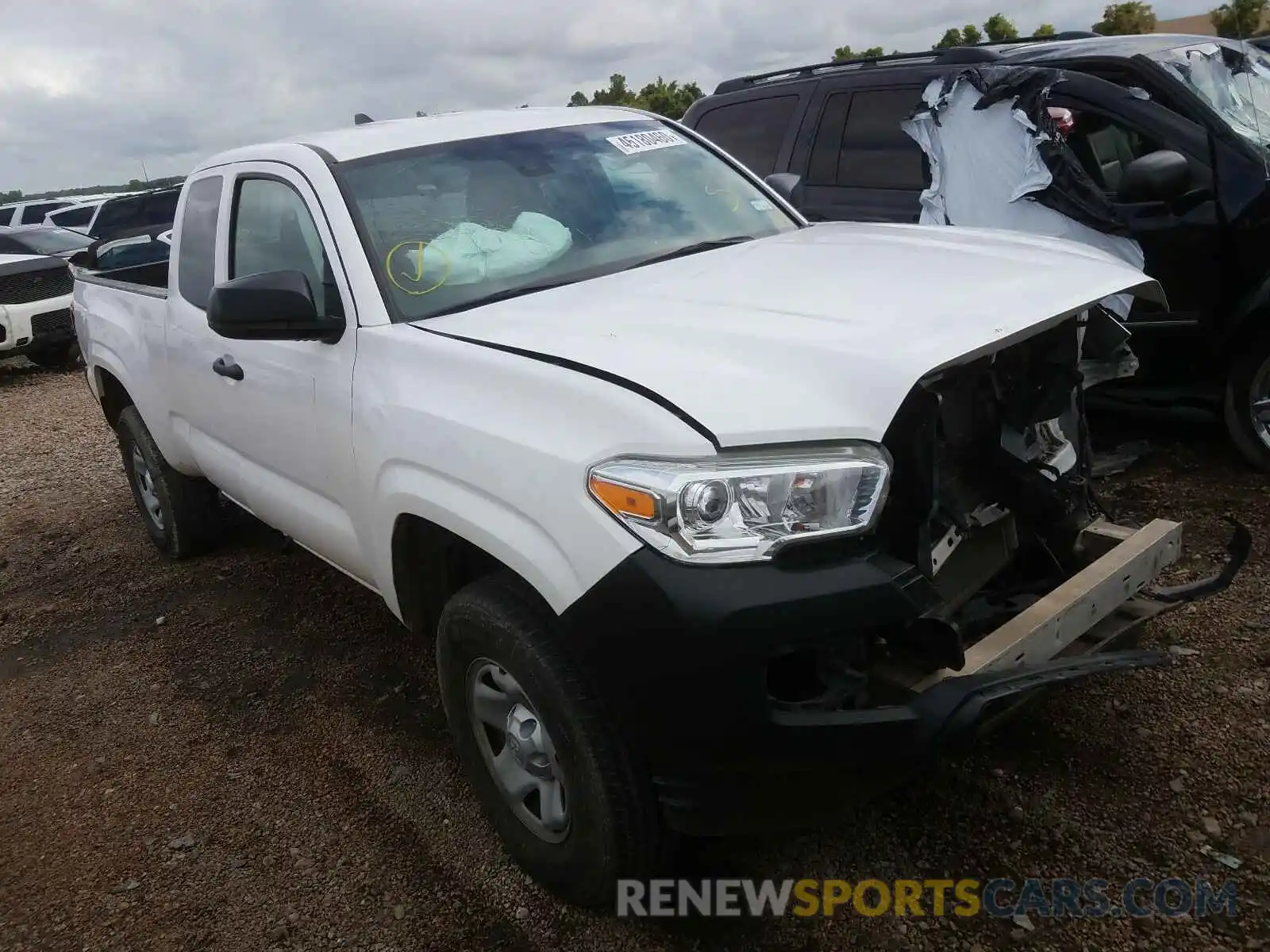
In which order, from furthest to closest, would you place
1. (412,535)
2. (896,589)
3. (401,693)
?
(401,693)
(412,535)
(896,589)

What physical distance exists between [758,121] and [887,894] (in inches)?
190

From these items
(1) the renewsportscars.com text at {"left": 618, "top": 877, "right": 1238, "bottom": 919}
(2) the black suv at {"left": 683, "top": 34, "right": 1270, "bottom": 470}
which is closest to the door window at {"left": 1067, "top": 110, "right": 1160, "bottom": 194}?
(2) the black suv at {"left": 683, "top": 34, "right": 1270, "bottom": 470}

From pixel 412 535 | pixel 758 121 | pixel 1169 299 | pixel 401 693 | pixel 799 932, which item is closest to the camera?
pixel 799 932

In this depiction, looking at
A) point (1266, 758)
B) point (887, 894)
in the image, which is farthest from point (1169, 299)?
point (887, 894)

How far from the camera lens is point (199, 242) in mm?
4160

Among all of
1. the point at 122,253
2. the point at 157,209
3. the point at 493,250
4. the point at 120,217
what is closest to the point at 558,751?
the point at 493,250

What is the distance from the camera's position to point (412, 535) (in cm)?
283

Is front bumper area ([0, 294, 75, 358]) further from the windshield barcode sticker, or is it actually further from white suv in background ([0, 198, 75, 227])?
the windshield barcode sticker

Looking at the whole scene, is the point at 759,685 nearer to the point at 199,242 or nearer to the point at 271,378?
the point at 271,378

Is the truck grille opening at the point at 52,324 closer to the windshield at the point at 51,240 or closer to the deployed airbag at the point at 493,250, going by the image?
the windshield at the point at 51,240

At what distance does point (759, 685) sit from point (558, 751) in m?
0.56

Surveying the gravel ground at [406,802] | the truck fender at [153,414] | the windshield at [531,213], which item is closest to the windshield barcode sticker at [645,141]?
the windshield at [531,213]

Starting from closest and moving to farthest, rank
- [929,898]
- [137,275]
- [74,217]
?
[929,898]
[137,275]
[74,217]

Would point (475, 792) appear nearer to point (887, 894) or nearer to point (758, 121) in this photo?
point (887, 894)
